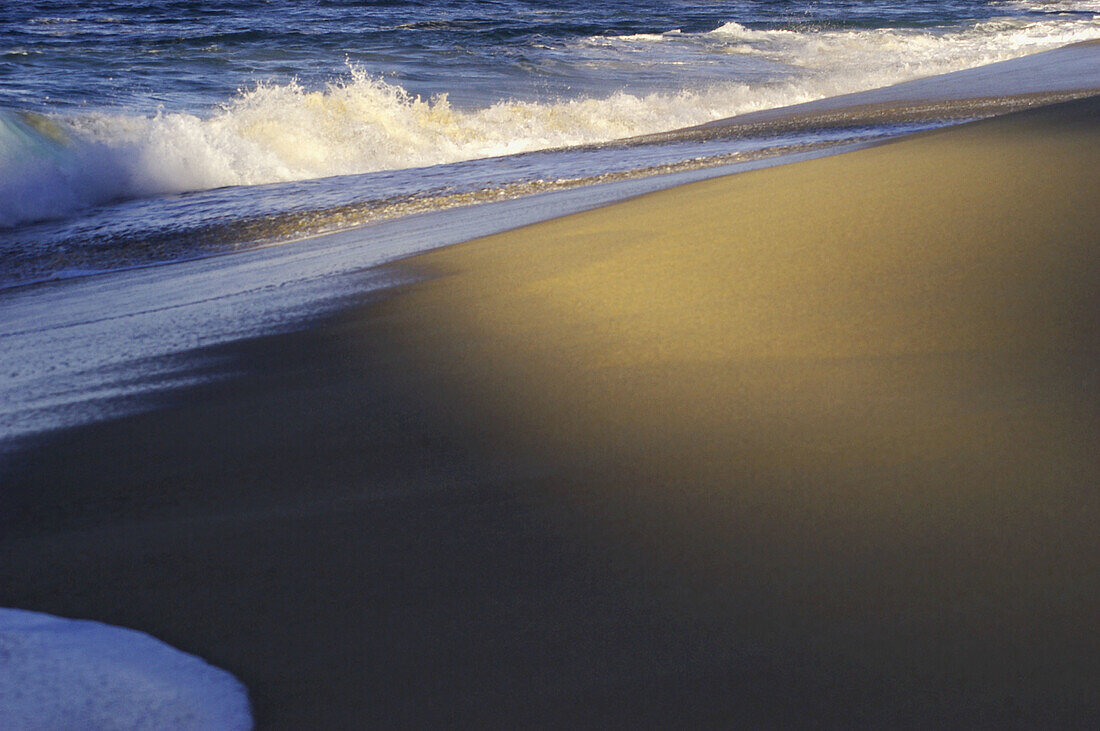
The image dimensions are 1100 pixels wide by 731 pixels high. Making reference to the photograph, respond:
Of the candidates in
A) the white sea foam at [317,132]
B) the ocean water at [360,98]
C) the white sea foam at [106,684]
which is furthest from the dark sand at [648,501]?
the white sea foam at [317,132]

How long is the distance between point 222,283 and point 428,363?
6.08ft

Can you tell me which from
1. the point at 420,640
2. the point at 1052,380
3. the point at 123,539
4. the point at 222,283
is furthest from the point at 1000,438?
the point at 222,283

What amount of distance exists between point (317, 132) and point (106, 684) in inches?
329

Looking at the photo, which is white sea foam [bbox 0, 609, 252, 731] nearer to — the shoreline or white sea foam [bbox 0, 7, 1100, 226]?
the shoreline

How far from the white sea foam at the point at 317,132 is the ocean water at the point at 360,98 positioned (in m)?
0.03

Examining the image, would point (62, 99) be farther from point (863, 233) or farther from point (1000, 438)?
point (1000, 438)

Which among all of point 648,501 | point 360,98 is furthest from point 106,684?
point 360,98

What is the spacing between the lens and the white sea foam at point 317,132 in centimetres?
757

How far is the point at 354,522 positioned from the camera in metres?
1.71

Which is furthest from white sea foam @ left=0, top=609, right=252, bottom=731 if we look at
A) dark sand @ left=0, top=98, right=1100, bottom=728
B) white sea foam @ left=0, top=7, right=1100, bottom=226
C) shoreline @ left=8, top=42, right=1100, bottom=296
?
white sea foam @ left=0, top=7, right=1100, bottom=226

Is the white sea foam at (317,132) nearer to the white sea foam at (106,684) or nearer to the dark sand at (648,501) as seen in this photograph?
the dark sand at (648,501)

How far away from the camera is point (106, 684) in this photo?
1349 millimetres

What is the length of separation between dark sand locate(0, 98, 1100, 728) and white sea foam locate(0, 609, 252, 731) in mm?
43

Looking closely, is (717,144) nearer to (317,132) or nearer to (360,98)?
(317,132)
